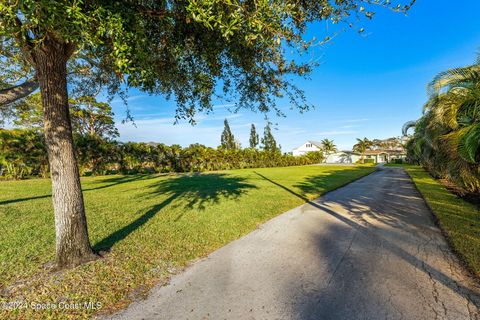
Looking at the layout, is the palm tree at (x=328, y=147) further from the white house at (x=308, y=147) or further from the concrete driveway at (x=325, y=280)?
the concrete driveway at (x=325, y=280)

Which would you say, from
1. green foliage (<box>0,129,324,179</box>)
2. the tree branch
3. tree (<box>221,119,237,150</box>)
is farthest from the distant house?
the tree branch

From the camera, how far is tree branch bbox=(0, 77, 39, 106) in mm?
3398

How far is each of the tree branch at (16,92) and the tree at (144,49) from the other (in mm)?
14

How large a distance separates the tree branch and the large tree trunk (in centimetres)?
60

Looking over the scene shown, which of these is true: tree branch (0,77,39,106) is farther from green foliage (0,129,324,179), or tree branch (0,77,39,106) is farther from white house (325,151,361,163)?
white house (325,151,361,163)

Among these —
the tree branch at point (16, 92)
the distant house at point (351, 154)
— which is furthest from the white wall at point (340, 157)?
the tree branch at point (16, 92)

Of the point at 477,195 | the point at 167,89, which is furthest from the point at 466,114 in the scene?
the point at 167,89

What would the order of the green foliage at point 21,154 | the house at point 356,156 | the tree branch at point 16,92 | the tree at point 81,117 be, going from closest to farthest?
the tree branch at point 16,92, the green foliage at point 21,154, the tree at point 81,117, the house at point 356,156

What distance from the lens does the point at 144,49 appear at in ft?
10.2

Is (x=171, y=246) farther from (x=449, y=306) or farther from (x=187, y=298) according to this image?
(x=449, y=306)

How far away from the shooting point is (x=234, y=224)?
221 inches

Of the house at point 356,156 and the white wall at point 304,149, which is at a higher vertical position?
the white wall at point 304,149

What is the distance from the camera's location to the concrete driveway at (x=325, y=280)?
8.04 ft

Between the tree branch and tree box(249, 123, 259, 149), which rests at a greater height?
tree box(249, 123, 259, 149)
